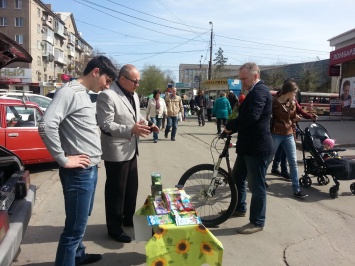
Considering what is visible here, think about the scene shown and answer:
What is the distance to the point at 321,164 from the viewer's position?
19.7ft

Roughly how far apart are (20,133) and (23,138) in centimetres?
12

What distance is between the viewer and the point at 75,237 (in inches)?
111

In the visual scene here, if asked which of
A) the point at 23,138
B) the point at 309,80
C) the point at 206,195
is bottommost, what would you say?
the point at 206,195

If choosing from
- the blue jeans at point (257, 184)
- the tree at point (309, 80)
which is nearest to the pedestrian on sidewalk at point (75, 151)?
the blue jeans at point (257, 184)

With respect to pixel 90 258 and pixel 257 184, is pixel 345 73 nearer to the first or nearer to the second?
pixel 257 184

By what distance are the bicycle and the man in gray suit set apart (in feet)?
2.80

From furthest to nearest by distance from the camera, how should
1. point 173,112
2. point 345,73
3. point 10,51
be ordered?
1. point 345,73
2. point 173,112
3. point 10,51

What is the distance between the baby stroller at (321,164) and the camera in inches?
225

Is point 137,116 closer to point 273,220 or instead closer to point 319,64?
point 273,220

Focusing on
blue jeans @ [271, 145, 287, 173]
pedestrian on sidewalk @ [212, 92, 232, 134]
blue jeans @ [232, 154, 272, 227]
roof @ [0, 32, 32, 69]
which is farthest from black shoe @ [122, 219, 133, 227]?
pedestrian on sidewalk @ [212, 92, 232, 134]

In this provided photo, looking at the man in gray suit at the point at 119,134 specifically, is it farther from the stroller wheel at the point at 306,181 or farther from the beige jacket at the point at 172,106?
the beige jacket at the point at 172,106

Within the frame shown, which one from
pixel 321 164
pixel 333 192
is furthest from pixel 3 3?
pixel 333 192

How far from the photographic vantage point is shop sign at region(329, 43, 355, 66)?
19837 mm

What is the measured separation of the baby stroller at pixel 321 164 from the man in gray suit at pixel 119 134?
3382 mm
